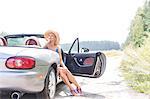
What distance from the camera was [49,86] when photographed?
5.59 meters

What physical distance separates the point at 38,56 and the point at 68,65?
2.43 m

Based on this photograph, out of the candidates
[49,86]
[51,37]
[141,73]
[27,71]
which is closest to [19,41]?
[51,37]

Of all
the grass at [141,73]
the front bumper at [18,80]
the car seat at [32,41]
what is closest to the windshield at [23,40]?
the car seat at [32,41]

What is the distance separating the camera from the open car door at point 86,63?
285 inches

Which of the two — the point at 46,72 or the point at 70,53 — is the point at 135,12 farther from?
the point at 46,72

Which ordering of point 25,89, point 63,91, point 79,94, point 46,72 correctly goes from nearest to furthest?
1. point 25,89
2. point 46,72
3. point 79,94
4. point 63,91

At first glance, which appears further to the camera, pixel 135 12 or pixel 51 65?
pixel 135 12

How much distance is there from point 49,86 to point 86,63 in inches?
80.6

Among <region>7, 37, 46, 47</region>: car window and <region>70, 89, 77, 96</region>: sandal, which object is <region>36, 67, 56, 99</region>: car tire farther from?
<region>7, 37, 46, 47</region>: car window

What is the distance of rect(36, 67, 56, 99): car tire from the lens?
5.27 m

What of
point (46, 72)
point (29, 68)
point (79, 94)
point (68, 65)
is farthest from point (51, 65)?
point (68, 65)

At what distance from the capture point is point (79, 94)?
21.6 ft

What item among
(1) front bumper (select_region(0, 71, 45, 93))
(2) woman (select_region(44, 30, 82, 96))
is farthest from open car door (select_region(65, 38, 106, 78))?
(1) front bumper (select_region(0, 71, 45, 93))

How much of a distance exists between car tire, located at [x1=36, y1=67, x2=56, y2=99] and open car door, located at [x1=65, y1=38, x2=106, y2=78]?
154 cm
